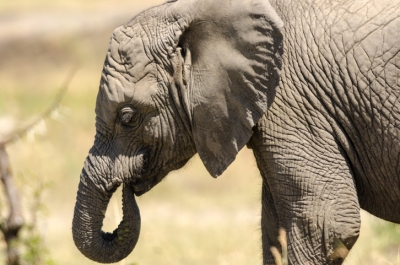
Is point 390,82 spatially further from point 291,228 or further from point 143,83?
point 143,83

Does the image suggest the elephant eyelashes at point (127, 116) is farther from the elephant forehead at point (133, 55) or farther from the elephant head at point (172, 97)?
the elephant forehead at point (133, 55)

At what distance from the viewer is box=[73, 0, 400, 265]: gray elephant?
13.6 ft

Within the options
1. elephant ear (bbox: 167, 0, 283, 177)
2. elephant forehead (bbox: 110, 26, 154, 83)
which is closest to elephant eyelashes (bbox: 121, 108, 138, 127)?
elephant forehead (bbox: 110, 26, 154, 83)

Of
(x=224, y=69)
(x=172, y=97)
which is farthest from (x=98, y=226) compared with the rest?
(x=224, y=69)

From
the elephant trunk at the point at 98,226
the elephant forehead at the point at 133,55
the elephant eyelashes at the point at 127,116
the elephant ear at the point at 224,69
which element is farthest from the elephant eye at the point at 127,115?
the elephant trunk at the point at 98,226

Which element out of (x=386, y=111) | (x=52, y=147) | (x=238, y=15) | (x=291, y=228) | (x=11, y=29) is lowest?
(x=291, y=228)

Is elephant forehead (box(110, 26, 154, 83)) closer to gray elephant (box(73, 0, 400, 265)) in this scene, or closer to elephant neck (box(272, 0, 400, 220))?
gray elephant (box(73, 0, 400, 265))

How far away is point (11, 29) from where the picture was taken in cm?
2172

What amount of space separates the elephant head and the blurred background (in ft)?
1.07

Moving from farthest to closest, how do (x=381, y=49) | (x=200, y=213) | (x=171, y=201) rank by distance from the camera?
1. (x=171, y=201)
2. (x=200, y=213)
3. (x=381, y=49)

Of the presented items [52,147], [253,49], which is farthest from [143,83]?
[52,147]

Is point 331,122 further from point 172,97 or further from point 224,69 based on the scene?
point 172,97

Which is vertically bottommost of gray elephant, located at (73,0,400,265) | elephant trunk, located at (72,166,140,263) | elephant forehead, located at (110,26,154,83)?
elephant trunk, located at (72,166,140,263)

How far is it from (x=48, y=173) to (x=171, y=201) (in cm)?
225
